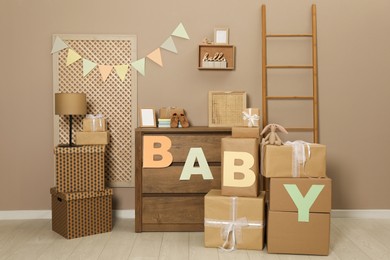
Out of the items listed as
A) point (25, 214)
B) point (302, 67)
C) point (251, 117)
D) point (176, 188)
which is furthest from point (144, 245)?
point (302, 67)

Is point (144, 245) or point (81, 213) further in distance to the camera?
point (81, 213)

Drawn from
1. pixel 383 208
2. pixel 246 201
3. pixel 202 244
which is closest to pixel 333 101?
pixel 383 208

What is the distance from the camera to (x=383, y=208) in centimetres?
377

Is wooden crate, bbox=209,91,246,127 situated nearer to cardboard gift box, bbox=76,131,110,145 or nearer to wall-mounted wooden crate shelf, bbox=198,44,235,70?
wall-mounted wooden crate shelf, bbox=198,44,235,70

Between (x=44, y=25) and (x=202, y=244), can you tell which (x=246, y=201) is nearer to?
(x=202, y=244)

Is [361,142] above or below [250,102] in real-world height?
below

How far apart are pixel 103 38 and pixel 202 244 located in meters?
1.77

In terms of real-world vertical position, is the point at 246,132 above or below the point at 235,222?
above

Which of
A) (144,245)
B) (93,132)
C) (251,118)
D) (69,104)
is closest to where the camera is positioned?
(144,245)

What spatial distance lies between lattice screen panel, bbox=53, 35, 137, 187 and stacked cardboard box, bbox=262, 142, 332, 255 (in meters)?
1.31

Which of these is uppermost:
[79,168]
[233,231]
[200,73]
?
[200,73]

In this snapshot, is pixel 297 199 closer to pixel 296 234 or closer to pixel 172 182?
pixel 296 234

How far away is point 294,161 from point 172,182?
93 cm

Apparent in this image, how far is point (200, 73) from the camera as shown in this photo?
3.70 metres
